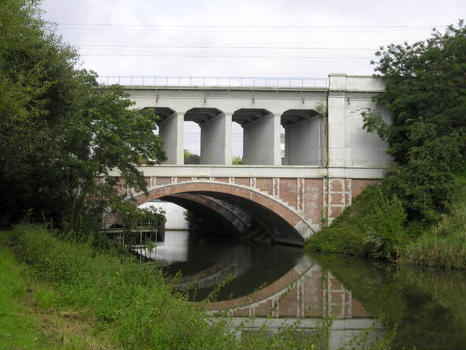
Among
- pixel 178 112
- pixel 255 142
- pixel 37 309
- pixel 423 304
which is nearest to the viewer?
pixel 37 309

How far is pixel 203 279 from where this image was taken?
17812 mm

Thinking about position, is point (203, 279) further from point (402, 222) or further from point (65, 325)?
point (65, 325)

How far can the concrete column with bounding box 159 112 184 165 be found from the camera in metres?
24.9

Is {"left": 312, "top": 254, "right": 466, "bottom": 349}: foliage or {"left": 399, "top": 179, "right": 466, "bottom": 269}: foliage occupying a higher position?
{"left": 399, "top": 179, "right": 466, "bottom": 269}: foliage

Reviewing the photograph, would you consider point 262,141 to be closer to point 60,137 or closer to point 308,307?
point 60,137

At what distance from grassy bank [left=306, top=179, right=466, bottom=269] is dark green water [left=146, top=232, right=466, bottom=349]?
601 millimetres

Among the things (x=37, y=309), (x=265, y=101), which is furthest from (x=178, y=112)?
(x=37, y=309)

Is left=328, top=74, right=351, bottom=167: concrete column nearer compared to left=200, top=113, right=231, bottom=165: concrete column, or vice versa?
left=200, top=113, right=231, bottom=165: concrete column

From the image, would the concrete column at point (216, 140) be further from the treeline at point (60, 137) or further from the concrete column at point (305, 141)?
the treeline at point (60, 137)

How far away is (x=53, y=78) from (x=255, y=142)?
15144 mm

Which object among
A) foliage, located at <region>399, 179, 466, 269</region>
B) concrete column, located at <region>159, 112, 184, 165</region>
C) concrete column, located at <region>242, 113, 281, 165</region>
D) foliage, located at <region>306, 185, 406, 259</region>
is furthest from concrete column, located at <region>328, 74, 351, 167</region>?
concrete column, located at <region>159, 112, 184, 165</region>

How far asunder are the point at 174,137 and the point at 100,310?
17.3m

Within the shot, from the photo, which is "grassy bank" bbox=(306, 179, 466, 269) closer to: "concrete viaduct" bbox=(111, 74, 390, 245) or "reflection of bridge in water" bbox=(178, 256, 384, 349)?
"concrete viaduct" bbox=(111, 74, 390, 245)

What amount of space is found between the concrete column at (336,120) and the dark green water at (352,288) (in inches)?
170
